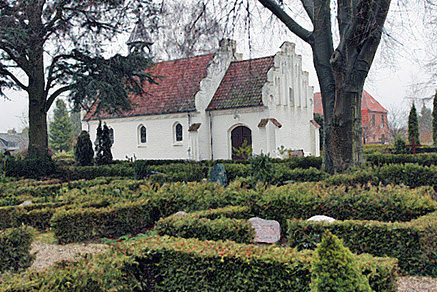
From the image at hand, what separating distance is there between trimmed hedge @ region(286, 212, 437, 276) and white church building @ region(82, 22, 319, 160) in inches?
760

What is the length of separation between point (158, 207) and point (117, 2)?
14242 mm

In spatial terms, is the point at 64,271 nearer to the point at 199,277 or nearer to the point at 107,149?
the point at 199,277

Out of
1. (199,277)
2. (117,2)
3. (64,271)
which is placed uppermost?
(117,2)

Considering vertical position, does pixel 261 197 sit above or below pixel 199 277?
above

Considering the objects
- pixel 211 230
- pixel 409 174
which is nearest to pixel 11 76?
pixel 211 230

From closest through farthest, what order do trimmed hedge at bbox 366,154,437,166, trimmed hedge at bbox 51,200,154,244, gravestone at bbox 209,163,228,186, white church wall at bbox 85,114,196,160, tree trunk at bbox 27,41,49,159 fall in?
trimmed hedge at bbox 51,200,154,244 → gravestone at bbox 209,163,228,186 → trimmed hedge at bbox 366,154,437,166 → tree trunk at bbox 27,41,49,159 → white church wall at bbox 85,114,196,160

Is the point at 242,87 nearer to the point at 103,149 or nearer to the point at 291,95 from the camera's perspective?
the point at 291,95

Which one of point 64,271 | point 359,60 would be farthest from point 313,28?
point 64,271

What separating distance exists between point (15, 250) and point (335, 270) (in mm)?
4632

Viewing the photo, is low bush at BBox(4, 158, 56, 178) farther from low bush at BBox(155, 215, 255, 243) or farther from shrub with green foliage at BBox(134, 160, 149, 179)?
low bush at BBox(155, 215, 255, 243)

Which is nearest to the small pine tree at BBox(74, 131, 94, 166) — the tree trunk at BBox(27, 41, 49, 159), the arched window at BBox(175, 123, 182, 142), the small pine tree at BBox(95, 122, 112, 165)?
the small pine tree at BBox(95, 122, 112, 165)

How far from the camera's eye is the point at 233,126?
28.1 metres

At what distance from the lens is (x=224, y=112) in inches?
1115

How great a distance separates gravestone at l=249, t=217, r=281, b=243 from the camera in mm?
7434
